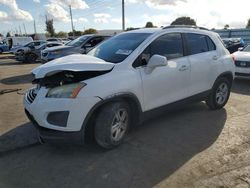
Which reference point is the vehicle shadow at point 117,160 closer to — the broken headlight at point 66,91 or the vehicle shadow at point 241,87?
the broken headlight at point 66,91

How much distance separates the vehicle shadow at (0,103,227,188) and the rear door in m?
0.88

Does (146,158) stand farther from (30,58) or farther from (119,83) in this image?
(30,58)

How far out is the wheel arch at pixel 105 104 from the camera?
3.74 meters

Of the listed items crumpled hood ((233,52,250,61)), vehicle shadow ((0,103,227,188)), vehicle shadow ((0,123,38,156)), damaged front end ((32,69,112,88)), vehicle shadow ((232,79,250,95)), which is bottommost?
vehicle shadow ((232,79,250,95))

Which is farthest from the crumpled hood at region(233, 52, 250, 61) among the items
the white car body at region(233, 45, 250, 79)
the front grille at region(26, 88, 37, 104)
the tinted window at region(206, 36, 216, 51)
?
the front grille at region(26, 88, 37, 104)

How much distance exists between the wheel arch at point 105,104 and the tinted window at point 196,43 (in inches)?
68.1

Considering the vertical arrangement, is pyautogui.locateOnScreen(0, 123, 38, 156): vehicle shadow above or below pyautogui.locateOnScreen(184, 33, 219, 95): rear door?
below

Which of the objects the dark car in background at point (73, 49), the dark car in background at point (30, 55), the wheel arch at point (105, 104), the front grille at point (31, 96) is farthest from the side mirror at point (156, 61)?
the dark car in background at point (30, 55)

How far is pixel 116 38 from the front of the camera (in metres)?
5.27

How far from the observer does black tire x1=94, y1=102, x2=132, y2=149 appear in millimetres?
3869

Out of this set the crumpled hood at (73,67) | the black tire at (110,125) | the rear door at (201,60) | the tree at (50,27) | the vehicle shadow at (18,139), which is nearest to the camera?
the crumpled hood at (73,67)

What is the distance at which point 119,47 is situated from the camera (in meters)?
4.72

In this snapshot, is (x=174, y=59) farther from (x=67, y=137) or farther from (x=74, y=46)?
(x=74, y=46)

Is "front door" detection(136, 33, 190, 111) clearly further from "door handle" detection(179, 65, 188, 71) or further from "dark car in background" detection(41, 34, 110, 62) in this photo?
"dark car in background" detection(41, 34, 110, 62)
